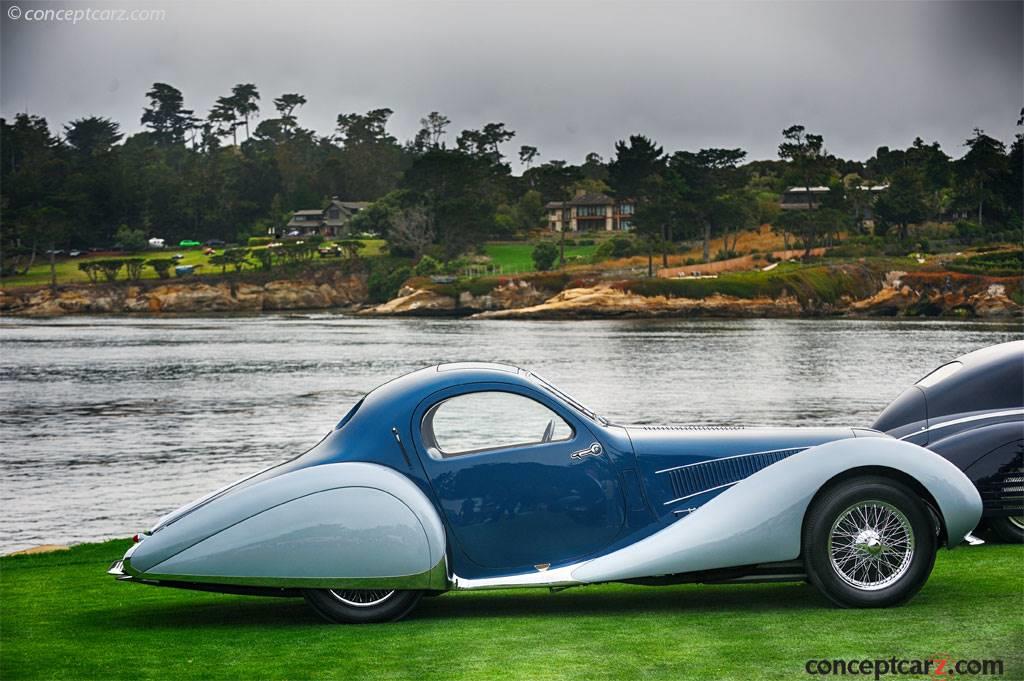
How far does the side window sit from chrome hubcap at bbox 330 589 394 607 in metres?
1.05

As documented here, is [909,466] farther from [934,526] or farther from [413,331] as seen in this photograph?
[413,331]

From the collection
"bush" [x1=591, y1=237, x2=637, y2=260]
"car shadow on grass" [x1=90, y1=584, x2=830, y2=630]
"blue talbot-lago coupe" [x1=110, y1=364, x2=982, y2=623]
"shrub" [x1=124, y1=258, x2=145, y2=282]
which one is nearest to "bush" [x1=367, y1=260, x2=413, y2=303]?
"bush" [x1=591, y1=237, x2=637, y2=260]

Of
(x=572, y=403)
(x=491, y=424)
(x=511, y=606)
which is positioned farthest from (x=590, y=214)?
(x=572, y=403)

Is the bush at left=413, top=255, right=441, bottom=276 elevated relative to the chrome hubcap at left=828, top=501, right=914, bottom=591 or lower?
elevated

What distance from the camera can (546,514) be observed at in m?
9.12

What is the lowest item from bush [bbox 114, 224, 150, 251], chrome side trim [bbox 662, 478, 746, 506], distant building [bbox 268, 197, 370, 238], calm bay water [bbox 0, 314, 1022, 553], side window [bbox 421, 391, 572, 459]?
calm bay water [bbox 0, 314, 1022, 553]

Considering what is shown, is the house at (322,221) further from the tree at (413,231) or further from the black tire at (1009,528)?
the black tire at (1009,528)

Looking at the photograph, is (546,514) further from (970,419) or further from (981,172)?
(981,172)

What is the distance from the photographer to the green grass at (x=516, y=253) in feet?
475

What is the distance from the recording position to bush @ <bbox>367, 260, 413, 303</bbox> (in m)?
145

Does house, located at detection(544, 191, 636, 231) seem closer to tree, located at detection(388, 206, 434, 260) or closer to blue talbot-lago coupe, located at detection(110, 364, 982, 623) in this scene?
tree, located at detection(388, 206, 434, 260)

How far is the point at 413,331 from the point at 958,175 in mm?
68014

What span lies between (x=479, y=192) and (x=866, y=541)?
160 meters

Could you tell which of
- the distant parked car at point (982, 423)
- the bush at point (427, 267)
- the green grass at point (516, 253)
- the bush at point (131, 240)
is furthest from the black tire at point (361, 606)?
the bush at point (131, 240)
